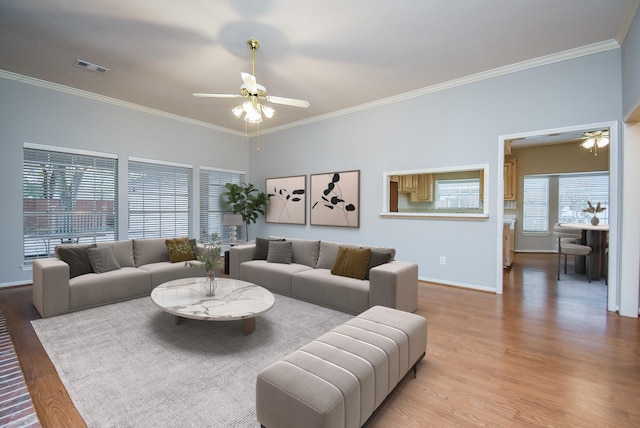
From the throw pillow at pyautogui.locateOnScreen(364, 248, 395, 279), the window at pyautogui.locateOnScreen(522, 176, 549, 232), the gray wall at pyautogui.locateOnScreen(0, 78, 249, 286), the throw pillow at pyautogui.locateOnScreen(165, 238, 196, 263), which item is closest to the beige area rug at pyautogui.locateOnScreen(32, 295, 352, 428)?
the throw pillow at pyautogui.locateOnScreen(364, 248, 395, 279)

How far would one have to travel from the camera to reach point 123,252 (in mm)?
4113

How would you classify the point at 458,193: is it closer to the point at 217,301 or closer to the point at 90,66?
the point at 217,301

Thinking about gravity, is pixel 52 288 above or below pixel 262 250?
below

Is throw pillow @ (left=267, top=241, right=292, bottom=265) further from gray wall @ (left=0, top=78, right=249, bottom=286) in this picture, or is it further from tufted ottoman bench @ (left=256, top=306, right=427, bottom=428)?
gray wall @ (left=0, top=78, right=249, bottom=286)

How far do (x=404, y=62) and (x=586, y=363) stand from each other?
369 centimetres

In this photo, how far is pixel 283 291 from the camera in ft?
13.1

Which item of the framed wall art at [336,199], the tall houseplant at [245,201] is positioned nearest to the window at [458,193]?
the framed wall art at [336,199]

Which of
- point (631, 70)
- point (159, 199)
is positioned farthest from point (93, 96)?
point (631, 70)

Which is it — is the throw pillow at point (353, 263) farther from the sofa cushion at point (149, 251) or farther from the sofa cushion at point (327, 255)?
the sofa cushion at point (149, 251)

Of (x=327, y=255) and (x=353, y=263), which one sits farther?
(x=327, y=255)

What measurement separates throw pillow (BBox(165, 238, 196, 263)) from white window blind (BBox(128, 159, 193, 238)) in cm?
170

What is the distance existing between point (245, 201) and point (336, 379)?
5.79m

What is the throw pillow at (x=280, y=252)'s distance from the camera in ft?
14.4

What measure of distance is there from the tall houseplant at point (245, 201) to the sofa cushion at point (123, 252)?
8.97 ft
